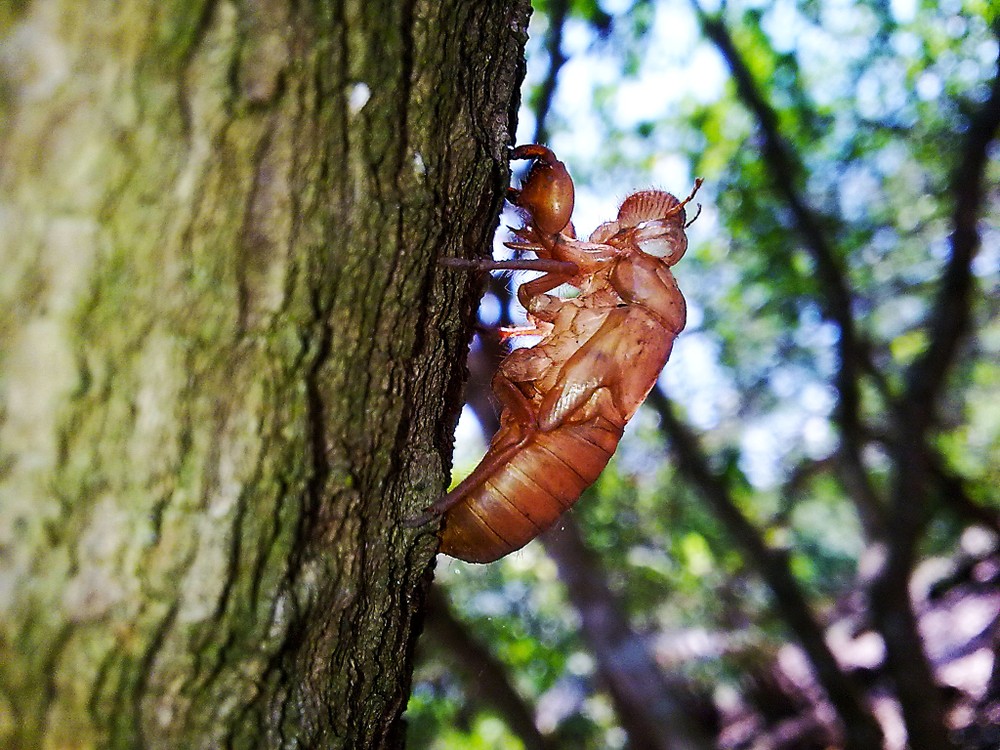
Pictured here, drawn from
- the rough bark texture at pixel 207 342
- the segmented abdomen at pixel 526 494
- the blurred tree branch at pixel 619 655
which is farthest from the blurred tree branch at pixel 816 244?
the rough bark texture at pixel 207 342

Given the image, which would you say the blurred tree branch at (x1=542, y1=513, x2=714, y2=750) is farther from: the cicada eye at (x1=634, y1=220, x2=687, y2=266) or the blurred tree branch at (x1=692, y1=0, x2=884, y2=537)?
the cicada eye at (x1=634, y1=220, x2=687, y2=266)

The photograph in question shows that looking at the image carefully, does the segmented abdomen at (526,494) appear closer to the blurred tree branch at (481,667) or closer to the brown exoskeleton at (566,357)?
the brown exoskeleton at (566,357)

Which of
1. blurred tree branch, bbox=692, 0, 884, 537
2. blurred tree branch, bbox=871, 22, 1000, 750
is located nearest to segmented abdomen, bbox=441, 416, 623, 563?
blurred tree branch, bbox=692, 0, 884, 537

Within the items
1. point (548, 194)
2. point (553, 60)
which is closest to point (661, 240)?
point (548, 194)

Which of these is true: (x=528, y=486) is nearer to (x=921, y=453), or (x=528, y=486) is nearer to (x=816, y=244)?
(x=816, y=244)

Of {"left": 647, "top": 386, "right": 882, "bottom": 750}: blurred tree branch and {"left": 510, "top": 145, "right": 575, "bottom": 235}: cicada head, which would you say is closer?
{"left": 510, "top": 145, "right": 575, "bottom": 235}: cicada head

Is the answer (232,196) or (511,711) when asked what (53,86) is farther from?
(511,711)

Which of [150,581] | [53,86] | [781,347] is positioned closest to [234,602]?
[150,581]
